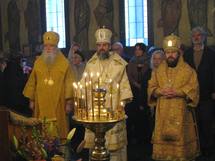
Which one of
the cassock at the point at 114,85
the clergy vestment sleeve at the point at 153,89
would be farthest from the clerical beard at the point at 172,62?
the cassock at the point at 114,85

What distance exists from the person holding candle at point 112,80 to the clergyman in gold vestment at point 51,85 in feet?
1.24

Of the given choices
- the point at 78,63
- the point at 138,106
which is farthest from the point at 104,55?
the point at 138,106

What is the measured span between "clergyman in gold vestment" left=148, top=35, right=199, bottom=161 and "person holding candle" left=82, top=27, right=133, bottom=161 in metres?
0.53

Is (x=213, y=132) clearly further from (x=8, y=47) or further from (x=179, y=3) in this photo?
(x=8, y=47)

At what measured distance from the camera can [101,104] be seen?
3309 mm

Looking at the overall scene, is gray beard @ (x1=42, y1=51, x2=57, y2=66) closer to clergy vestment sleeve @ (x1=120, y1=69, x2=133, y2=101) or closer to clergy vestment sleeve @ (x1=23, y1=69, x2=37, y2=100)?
clergy vestment sleeve @ (x1=23, y1=69, x2=37, y2=100)

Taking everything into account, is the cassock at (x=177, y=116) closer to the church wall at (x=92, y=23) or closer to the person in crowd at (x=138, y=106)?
the person in crowd at (x=138, y=106)

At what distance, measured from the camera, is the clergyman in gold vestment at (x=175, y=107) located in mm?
6059

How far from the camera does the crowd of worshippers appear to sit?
20.0 ft

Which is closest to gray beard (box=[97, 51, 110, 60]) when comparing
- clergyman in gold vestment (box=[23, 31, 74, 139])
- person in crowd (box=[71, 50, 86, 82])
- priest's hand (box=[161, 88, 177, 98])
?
clergyman in gold vestment (box=[23, 31, 74, 139])

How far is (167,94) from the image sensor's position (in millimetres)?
6043

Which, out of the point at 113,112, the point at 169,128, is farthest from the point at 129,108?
the point at 113,112

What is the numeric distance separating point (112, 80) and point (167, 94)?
0.76 metres

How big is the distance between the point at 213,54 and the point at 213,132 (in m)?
1.34
